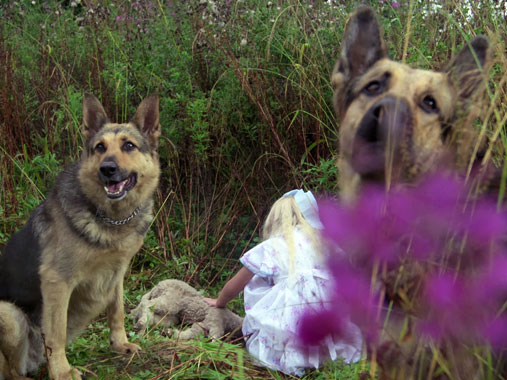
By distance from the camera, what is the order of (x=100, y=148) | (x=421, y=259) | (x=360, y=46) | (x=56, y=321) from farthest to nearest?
(x=100, y=148) < (x=56, y=321) < (x=360, y=46) < (x=421, y=259)

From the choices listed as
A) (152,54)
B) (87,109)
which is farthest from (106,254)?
(152,54)

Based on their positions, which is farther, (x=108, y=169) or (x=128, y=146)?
(x=128, y=146)

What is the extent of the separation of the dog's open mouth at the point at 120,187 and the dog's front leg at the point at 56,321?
648mm

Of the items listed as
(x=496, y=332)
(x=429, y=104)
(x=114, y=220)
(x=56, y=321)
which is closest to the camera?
(x=496, y=332)

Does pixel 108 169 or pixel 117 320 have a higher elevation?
pixel 108 169

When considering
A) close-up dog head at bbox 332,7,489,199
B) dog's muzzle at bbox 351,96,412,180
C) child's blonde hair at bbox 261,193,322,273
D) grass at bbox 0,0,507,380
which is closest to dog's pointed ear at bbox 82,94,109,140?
grass at bbox 0,0,507,380

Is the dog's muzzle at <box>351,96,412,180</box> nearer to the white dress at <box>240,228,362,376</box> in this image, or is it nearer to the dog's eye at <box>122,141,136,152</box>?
the white dress at <box>240,228,362,376</box>

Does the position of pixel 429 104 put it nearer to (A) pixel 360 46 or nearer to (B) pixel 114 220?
(A) pixel 360 46

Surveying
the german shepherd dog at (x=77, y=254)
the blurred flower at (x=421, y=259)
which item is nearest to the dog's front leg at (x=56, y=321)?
the german shepherd dog at (x=77, y=254)

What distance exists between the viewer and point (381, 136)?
1592 millimetres

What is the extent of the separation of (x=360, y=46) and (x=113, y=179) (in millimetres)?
1979

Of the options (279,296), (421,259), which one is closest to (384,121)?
(421,259)

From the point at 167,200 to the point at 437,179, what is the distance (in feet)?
14.1

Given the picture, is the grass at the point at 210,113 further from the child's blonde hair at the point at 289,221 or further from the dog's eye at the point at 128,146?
the dog's eye at the point at 128,146
